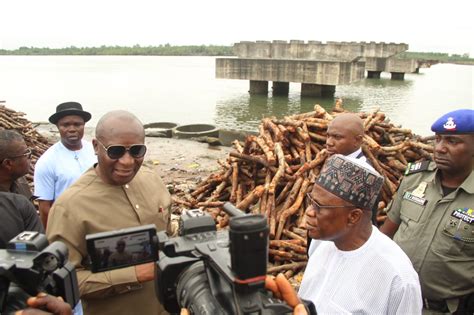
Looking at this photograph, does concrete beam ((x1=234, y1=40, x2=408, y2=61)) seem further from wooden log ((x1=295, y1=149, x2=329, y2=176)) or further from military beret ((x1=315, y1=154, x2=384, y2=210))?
military beret ((x1=315, y1=154, x2=384, y2=210))

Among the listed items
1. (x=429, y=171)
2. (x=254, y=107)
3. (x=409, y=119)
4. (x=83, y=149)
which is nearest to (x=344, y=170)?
(x=429, y=171)

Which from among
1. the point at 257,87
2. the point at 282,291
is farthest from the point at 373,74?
the point at 282,291

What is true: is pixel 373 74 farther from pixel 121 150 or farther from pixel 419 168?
pixel 121 150

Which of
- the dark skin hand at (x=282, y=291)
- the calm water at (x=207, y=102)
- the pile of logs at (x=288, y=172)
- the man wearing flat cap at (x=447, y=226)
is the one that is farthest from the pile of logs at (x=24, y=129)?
the calm water at (x=207, y=102)

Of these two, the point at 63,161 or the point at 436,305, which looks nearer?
the point at 436,305

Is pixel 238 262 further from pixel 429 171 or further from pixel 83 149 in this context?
pixel 83 149

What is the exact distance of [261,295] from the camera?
1.38 m

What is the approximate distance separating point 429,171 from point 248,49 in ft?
122

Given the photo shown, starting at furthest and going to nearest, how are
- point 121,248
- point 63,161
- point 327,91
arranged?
point 327,91 → point 63,161 → point 121,248

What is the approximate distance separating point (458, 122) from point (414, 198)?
2.27 ft

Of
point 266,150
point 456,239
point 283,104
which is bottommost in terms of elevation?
point 283,104

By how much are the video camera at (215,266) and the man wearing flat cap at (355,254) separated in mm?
506

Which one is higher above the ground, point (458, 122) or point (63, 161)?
point (458, 122)

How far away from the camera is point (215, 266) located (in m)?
1.44
